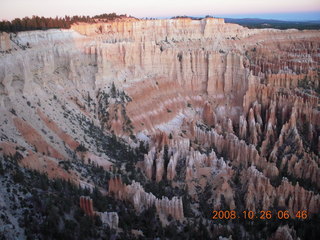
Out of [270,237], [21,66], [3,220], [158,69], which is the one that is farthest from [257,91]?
[3,220]

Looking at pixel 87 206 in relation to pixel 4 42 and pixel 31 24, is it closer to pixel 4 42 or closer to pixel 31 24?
pixel 4 42

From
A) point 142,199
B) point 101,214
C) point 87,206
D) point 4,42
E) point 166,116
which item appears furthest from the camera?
point 166,116

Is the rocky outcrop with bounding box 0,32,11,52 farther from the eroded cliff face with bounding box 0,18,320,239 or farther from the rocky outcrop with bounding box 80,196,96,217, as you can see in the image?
the rocky outcrop with bounding box 80,196,96,217

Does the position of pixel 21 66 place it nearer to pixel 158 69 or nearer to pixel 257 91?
pixel 158 69

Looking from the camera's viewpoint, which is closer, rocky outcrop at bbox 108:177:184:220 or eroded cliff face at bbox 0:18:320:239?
rocky outcrop at bbox 108:177:184:220

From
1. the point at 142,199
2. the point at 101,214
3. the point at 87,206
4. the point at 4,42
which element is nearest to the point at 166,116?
the point at 142,199

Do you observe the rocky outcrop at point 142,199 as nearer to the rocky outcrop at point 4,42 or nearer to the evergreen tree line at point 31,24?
the rocky outcrop at point 4,42

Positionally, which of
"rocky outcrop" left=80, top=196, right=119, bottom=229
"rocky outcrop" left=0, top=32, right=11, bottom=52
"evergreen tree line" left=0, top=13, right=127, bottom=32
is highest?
"evergreen tree line" left=0, top=13, right=127, bottom=32

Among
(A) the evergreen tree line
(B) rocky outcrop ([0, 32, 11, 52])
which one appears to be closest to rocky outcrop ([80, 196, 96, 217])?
(B) rocky outcrop ([0, 32, 11, 52])
